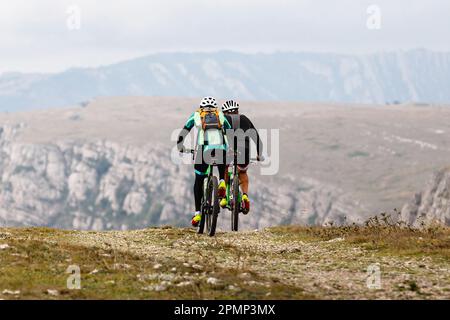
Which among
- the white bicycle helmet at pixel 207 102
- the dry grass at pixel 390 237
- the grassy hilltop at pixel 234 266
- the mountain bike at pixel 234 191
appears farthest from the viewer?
the mountain bike at pixel 234 191

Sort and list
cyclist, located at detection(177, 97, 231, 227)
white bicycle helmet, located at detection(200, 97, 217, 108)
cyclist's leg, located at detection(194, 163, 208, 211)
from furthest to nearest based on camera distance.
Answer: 1. cyclist's leg, located at detection(194, 163, 208, 211)
2. white bicycle helmet, located at detection(200, 97, 217, 108)
3. cyclist, located at detection(177, 97, 231, 227)

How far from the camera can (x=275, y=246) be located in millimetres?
22391

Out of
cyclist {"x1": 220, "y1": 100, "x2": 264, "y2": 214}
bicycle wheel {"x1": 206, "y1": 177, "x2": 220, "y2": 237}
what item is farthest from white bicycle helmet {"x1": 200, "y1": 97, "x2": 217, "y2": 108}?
bicycle wheel {"x1": 206, "y1": 177, "x2": 220, "y2": 237}

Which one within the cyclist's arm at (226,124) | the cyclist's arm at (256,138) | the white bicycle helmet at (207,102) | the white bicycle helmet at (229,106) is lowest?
the cyclist's arm at (256,138)

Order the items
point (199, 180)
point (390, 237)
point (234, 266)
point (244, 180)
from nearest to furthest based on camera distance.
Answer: point (234, 266) → point (390, 237) → point (199, 180) → point (244, 180)

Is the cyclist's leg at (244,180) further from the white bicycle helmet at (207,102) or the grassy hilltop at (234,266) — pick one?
the white bicycle helmet at (207,102)

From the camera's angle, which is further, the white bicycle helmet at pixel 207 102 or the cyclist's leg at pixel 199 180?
the cyclist's leg at pixel 199 180

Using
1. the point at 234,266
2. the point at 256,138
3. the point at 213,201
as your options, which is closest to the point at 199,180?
the point at 213,201

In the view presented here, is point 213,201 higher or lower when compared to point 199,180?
lower

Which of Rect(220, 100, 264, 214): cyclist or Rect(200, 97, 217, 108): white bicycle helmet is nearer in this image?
Rect(200, 97, 217, 108): white bicycle helmet

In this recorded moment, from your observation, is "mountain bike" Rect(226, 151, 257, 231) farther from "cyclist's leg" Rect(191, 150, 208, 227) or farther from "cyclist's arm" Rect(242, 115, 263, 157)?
"cyclist's leg" Rect(191, 150, 208, 227)

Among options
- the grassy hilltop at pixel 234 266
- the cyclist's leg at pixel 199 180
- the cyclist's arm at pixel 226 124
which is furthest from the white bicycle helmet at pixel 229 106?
the grassy hilltop at pixel 234 266

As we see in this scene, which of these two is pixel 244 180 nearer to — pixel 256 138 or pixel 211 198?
pixel 256 138
